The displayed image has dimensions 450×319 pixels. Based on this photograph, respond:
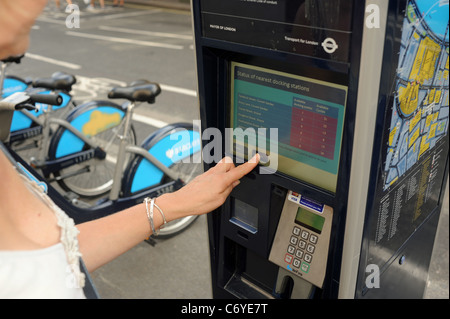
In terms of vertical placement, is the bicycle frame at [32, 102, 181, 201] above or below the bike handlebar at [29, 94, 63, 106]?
below

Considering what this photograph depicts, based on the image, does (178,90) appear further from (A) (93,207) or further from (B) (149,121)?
(A) (93,207)

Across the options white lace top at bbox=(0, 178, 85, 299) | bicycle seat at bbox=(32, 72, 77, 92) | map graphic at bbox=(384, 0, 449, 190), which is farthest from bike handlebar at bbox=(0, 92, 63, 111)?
map graphic at bbox=(384, 0, 449, 190)

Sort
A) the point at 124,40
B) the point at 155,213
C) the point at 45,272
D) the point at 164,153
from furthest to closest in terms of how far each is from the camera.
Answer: the point at 124,40 → the point at 164,153 → the point at 155,213 → the point at 45,272

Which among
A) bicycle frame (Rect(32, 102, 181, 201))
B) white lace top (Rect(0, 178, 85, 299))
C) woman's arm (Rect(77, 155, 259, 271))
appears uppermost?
white lace top (Rect(0, 178, 85, 299))

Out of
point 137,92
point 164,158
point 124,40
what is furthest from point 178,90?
point 124,40

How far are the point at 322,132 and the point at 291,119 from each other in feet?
0.36

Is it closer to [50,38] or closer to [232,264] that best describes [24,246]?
[232,264]

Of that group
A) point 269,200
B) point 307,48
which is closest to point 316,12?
point 307,48

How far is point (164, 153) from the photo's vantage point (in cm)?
315

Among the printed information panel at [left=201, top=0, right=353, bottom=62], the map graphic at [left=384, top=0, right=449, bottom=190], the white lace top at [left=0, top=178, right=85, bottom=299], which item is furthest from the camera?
the map graphic at [left=384, top=0, right=449, bottom=190]

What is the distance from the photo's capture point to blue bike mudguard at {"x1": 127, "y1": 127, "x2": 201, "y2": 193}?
3062mm

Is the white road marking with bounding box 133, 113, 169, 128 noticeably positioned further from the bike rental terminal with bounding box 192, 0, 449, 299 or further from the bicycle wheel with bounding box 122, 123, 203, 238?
the bike rental terminal with bounding box 192, 0, 449, 299

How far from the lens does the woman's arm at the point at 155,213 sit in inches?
49.7
